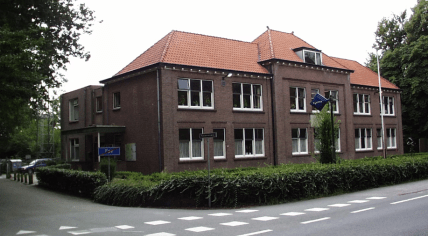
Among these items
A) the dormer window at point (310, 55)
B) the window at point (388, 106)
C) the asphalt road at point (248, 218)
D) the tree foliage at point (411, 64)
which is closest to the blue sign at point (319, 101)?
the asphalt road at point (248, 218)

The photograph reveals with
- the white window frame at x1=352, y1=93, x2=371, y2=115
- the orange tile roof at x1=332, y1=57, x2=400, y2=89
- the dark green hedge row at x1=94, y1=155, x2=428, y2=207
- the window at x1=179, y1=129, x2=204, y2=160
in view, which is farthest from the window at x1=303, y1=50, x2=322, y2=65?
the dark green hedge row at x1=94, y1=155, x2=428, y2=207

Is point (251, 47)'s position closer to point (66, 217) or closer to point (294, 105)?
point (294, 105)

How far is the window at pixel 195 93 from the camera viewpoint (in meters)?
23.5

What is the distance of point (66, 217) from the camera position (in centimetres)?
1295

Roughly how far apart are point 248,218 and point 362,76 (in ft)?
98.2

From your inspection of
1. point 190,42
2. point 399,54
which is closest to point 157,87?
point 190,42

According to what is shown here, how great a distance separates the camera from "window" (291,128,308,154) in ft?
93.4

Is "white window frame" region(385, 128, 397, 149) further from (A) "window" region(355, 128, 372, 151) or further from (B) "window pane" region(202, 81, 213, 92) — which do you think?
(B) "window pane" region(202, 81, 213, 92)

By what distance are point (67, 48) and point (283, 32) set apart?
58.5ft

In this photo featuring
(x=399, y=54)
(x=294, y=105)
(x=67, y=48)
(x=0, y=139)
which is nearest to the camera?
(x=67, y=48)

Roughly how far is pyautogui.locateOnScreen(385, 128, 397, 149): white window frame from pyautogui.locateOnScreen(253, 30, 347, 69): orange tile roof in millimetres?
10420

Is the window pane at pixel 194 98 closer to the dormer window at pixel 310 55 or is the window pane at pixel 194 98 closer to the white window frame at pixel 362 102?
the dormer window at pixel 310 55

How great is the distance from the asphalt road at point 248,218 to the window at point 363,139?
1809 centimetres

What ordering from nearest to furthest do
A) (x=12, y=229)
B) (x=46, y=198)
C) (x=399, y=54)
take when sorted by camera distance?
1. (x=12, y=229)
2. (x=46, y=198)
3. (x=399, y=54)
